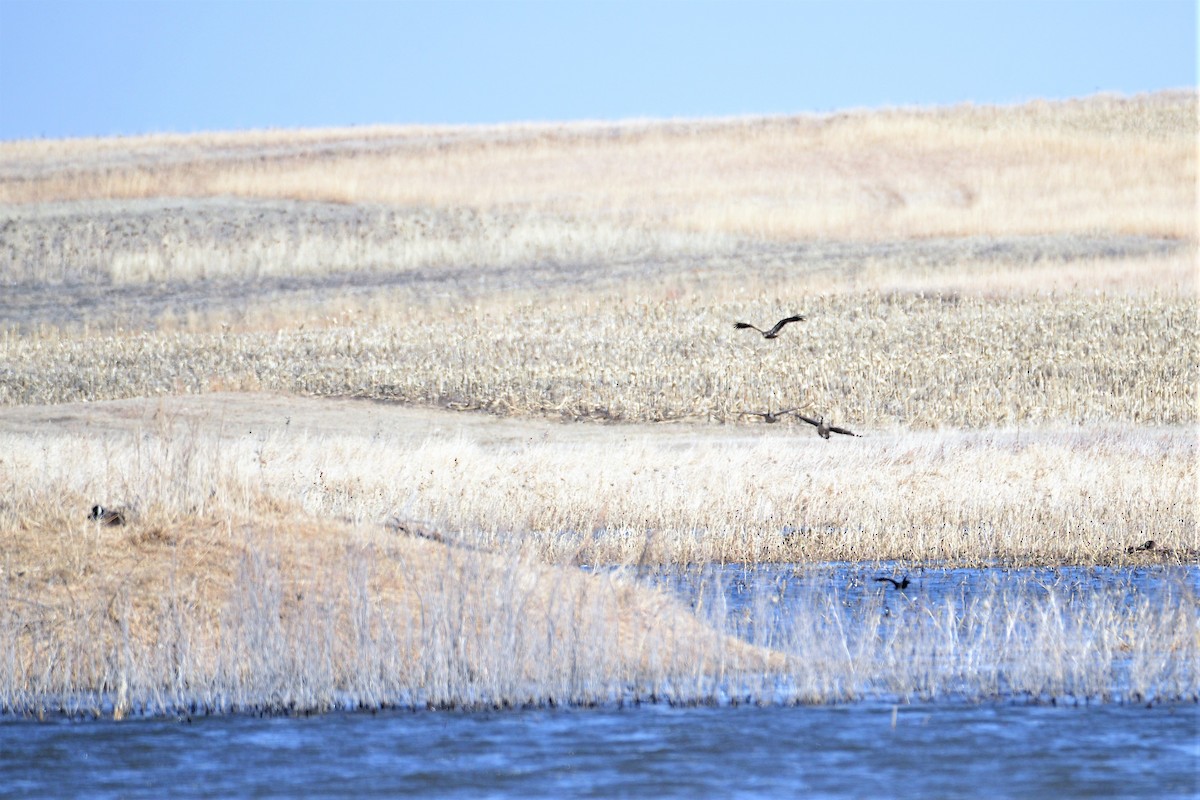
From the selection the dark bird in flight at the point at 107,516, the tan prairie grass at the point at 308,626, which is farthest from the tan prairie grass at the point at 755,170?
the tan prairie grass at the point at 308,626

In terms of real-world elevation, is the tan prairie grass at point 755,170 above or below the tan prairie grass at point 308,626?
above

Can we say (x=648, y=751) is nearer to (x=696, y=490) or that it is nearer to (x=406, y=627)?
(x=406, y=627)

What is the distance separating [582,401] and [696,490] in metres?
12.2

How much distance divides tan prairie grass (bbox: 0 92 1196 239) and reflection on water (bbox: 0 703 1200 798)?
140 feet

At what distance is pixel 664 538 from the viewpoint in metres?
15.6

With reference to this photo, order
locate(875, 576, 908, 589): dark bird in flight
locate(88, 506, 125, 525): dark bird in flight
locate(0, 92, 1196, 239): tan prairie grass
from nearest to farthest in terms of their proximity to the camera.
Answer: locate(88, 506, 125, 525): dark bird in flight, locate(875, 576, 908, 589): dark bird in flight, locate(0, 92, 1196, 239): tan prairie grass

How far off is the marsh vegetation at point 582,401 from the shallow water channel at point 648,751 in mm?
308

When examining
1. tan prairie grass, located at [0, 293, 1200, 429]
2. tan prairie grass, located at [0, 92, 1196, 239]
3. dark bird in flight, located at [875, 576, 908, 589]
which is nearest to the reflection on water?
dark bird in flight, located at [875, 576, 908, 589]

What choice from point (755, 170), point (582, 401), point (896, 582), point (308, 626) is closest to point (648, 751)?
point (308, 626)

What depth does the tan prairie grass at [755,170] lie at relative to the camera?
53.6 meters

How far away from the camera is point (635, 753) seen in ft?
30.0

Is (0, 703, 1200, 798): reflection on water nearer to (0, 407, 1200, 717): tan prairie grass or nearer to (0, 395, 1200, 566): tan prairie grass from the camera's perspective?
(0, 407, 1200, 717): tan prairie grass

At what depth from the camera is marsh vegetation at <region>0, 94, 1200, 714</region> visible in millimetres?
10664

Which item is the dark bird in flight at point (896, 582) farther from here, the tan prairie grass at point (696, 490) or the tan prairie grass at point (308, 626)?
the tan prairie grass at point (308, 626)
